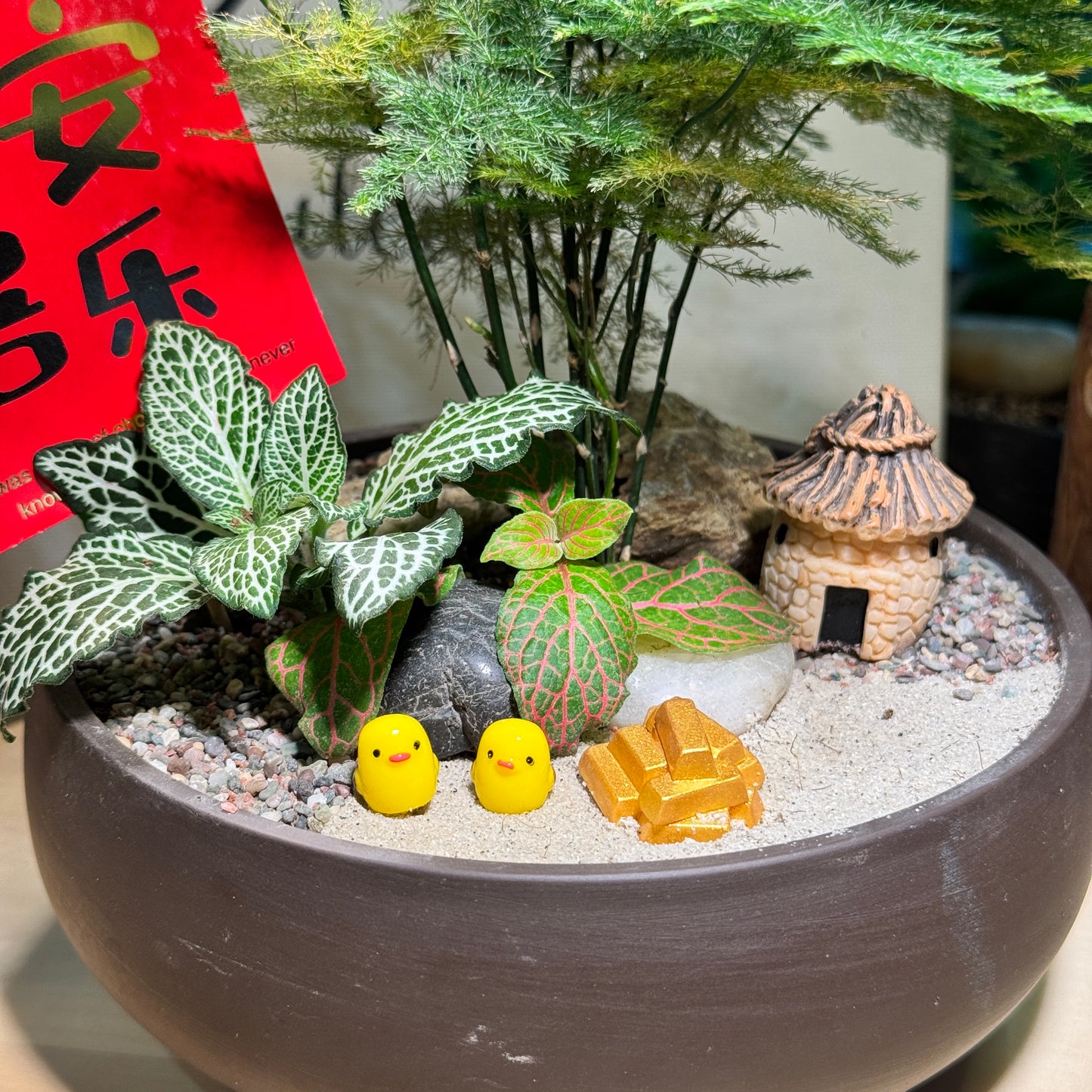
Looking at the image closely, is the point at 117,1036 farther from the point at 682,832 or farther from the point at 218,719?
the point at 682,832

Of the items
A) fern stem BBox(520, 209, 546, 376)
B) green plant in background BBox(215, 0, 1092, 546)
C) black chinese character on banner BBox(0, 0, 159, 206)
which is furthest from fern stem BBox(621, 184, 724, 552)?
black chinese character on banner BBox(0, 0, 159, 206)

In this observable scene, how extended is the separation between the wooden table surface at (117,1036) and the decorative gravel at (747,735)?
272 mm

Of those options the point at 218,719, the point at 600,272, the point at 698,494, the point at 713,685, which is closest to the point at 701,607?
the point at 713,685

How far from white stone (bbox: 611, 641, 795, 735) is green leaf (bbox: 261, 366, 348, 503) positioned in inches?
11.5

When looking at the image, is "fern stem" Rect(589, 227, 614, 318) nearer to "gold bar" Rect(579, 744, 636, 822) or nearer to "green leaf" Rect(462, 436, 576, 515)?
"green leaf" Rect(462, 436, 576, 515)

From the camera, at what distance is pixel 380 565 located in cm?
75

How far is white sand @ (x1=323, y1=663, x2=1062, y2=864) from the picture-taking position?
29.5 inches

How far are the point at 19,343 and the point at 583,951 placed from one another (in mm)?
632

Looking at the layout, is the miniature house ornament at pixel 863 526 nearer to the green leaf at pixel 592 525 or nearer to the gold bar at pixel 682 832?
the green leaf at pixel 592 525

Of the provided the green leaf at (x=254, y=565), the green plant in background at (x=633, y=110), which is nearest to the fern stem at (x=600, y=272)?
the green plant in background at (x=633, y=110)

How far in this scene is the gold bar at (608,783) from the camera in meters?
0.76

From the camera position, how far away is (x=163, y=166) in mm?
919

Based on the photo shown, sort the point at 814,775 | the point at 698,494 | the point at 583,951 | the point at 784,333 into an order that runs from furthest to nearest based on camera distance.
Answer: the point at 784,333
the point at 698,494
the point at 814,775
the point at 583,951

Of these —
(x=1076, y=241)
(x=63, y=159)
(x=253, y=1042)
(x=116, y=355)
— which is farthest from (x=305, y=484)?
(x=1076, y=241)
